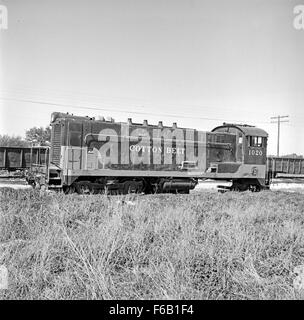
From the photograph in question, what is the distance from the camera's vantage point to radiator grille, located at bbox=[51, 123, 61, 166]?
1274cm

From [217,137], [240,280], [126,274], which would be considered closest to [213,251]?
[240,280]

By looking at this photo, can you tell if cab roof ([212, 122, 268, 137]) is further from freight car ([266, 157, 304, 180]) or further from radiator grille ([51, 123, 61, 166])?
freight car ([266, 157, 304, 180])

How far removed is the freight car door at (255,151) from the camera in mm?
16594

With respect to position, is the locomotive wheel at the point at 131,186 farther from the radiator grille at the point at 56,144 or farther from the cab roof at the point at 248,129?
the cab roof at the point at 248,129

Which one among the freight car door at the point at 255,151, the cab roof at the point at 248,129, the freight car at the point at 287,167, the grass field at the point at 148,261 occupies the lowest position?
the grass field at the point at 148,261

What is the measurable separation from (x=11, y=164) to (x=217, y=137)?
10.8 meters

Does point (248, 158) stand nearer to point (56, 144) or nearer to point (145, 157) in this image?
point (145, 157)

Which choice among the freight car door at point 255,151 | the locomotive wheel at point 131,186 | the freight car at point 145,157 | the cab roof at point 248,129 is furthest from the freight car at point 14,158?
the freight car door at point 255,151

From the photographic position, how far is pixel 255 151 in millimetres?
16781

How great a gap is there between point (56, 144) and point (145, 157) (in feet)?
11.7

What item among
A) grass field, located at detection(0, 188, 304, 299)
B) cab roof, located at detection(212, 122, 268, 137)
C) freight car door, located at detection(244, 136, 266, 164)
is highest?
cab roof, located at detection(212, 122, 268, 137)

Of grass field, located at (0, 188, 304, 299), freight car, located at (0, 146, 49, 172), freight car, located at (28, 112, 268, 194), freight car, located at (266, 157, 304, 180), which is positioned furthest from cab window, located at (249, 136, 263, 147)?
grass field, located at (0, 188, 304, 299)

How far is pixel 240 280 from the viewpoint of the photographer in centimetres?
337
